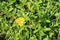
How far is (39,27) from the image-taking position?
7.87 feet

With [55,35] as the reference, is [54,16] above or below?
above

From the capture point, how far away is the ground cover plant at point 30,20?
2.41 m

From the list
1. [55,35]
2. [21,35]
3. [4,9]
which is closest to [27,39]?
[21,35]

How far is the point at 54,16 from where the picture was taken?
261 cm

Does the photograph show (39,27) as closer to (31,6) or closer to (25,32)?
(25,32)

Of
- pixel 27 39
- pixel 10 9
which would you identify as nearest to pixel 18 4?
pixel 10 9

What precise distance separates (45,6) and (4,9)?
531mm

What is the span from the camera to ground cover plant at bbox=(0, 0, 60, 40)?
2.41 metres

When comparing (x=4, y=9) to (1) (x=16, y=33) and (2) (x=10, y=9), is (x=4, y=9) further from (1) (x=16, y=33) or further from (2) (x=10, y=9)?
(1) (x=16, y=33)

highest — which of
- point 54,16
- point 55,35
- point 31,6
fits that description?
point 31,6

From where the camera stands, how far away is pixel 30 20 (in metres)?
2.49

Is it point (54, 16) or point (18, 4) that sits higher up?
point (18, 4)

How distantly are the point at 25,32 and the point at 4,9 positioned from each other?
16.7 inches

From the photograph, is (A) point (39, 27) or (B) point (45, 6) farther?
(B) point (45, 6)
